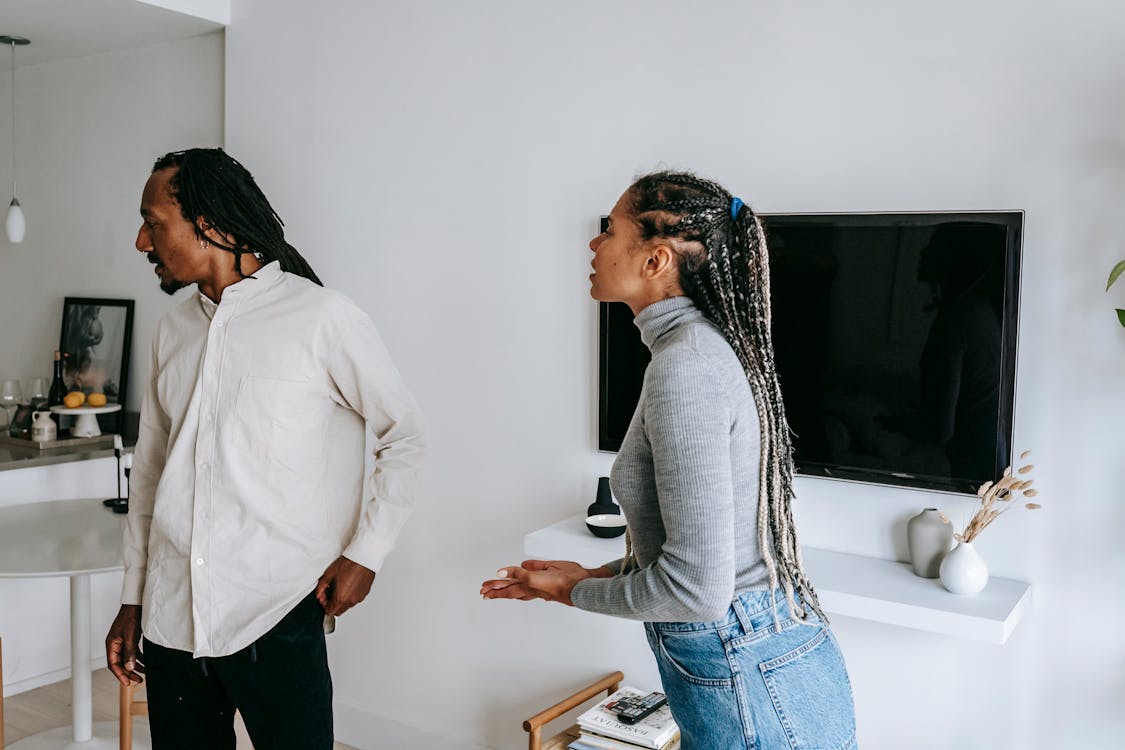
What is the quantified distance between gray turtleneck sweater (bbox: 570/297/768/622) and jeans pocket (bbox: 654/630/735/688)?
0.22 ft

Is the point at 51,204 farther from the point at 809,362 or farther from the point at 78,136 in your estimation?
the point at 809,362

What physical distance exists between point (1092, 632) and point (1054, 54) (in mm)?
1179

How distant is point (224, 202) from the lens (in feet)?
5.88

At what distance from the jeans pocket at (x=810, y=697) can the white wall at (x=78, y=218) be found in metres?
3.01

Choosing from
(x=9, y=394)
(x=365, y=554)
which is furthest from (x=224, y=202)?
(x=9, y=394)

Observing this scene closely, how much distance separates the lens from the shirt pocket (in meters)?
1.74

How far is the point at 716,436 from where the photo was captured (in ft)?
3.83

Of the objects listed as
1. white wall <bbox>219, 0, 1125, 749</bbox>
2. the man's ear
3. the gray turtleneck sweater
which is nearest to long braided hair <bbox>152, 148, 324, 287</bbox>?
the man's ear

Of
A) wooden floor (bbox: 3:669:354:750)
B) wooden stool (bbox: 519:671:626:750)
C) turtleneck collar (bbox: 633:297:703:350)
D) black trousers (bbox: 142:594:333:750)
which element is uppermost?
turtleneck collar (bbox: 633:297:703:350)

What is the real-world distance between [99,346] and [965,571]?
3350mm

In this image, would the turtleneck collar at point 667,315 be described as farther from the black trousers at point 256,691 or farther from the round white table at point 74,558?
the round white table at point 74,558

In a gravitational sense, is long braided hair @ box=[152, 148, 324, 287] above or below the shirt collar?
above

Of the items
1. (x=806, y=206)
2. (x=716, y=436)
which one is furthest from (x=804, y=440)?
(x=716, y=436)

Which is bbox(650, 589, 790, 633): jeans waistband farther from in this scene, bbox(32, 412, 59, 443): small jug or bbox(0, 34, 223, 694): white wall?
bbox(32, 412, 59, 443): small jug
